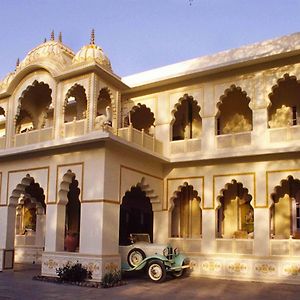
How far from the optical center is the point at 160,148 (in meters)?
17.9

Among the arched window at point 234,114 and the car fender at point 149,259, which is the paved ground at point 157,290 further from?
the arched window at point 234,114

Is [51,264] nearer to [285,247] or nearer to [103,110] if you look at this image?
[103,110]

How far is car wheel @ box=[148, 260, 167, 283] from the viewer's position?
579 inches

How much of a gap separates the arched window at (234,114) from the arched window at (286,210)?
8.99 feet

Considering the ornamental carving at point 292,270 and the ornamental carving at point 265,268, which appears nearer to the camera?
Answer: the ornamental carving at point 292,270

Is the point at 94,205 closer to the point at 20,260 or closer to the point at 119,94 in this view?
the point at 119,94

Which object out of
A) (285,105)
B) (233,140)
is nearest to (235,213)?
(233,140)

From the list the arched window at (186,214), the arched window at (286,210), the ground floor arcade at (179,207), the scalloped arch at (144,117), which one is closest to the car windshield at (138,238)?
the ground floor arcade at (179,207)

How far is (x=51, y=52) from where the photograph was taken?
17328 mm

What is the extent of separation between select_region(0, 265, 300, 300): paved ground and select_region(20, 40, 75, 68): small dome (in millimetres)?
8041

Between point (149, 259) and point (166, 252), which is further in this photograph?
point (166, 252)

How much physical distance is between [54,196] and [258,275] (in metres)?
7.54

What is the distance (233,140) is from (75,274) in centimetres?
723

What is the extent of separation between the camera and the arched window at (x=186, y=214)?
61.4 ft
